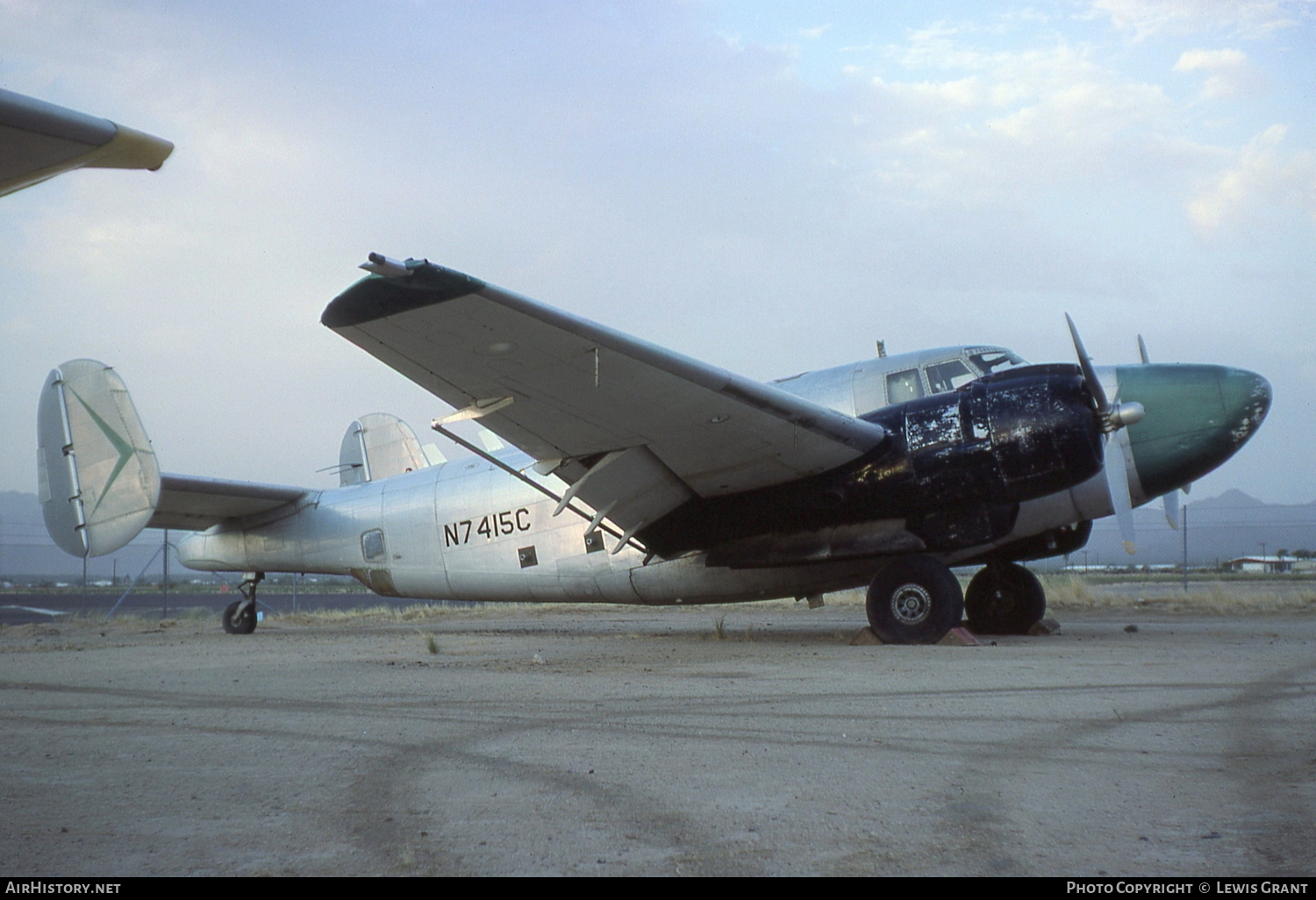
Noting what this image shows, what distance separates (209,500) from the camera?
15.1m

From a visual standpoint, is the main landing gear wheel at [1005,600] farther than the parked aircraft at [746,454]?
Yes

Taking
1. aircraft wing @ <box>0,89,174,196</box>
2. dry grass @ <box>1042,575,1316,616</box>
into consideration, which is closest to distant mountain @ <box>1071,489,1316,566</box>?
dry grass @ <box>1042,575,1316,616</box>

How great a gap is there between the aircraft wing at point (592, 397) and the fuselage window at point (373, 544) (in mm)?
5056

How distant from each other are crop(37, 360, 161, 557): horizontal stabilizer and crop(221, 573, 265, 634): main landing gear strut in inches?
261

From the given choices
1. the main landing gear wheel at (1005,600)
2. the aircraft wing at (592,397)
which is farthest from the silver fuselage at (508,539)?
the aircraft wing at (592,397)

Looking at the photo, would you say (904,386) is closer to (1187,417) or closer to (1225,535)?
(1187,417)

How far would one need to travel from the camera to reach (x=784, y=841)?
9.71 feet

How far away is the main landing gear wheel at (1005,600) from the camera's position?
38.5ft

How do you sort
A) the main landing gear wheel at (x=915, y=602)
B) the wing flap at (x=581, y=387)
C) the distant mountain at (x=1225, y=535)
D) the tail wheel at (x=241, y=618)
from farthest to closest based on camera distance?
the distant mountain at (x=1225, y=535) < the tail wheel at (x=241, y=618) < the main landing gear wheel at (x=915, y=602) < the wing flap at (x=581, y=387)

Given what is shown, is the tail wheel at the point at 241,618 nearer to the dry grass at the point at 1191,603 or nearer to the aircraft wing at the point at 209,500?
the aircraft wing at the point at 209,500

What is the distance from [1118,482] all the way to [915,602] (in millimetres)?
2666

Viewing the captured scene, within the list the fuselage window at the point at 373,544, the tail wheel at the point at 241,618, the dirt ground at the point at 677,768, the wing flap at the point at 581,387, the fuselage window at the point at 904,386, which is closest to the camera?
the dirt ground at the point at 677,768

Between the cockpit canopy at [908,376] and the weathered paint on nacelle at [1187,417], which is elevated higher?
the cockpit canopy at [908,376]

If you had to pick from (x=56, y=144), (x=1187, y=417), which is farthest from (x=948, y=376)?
(x=56, y=144)
